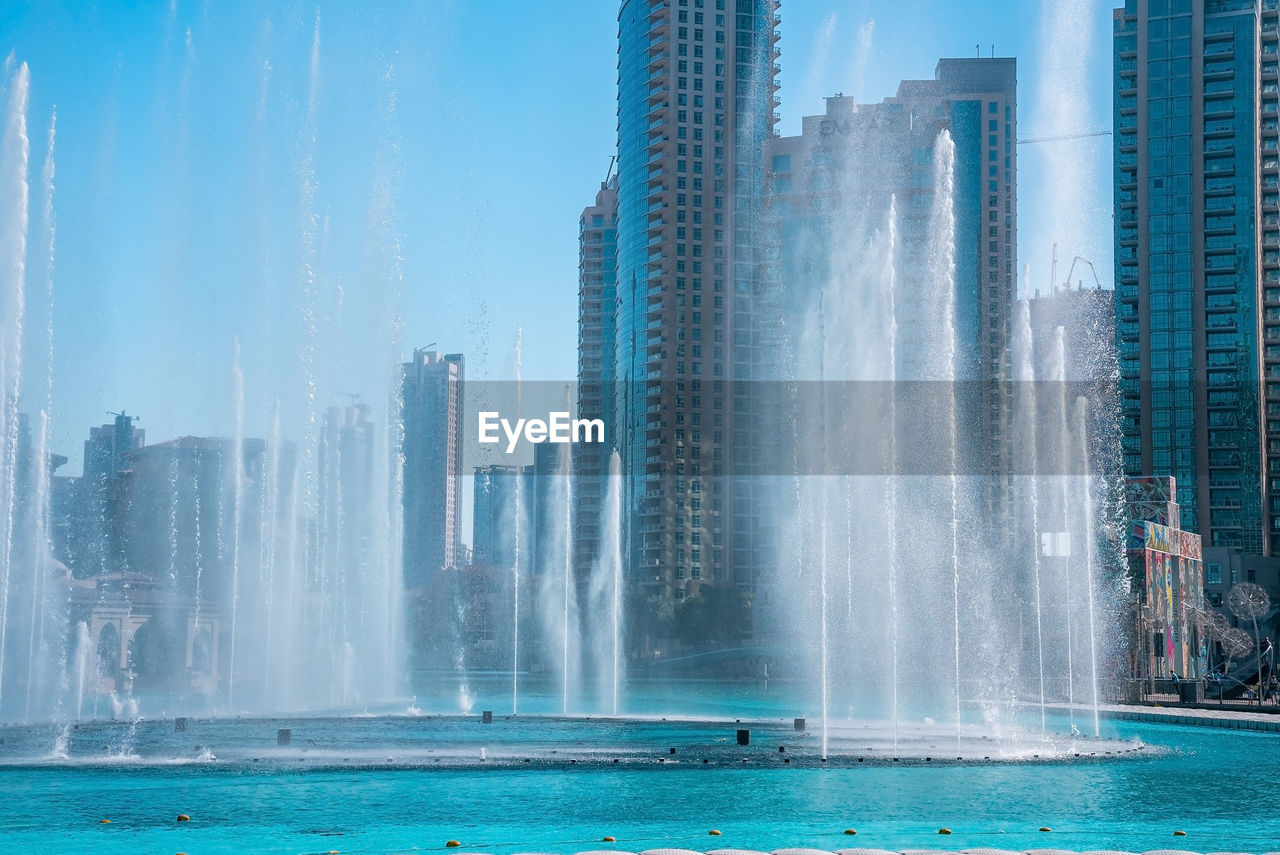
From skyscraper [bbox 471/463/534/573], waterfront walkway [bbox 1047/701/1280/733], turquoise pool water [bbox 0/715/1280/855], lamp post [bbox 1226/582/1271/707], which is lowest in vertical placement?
waterfront walkway [bbox 1047/701/1280/733]

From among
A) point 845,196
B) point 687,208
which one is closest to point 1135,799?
point 845,196

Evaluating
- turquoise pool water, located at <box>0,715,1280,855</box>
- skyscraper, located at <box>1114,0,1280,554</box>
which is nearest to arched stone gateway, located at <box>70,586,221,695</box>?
turquoise pool water, located at <box>0,715,1280,855</box>

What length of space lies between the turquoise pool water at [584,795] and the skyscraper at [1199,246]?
71216mm

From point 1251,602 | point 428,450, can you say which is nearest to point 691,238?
point 428,450

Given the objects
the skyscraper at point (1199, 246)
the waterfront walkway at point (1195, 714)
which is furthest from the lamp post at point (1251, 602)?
the skyscraper at point (1199, 246)

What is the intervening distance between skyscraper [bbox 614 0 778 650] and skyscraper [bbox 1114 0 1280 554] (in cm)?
2725

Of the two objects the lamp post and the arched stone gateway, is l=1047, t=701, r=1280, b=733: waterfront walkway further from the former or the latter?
the arched stone gateway

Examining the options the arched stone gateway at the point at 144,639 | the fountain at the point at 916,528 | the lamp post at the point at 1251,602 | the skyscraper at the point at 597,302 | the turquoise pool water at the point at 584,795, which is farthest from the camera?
the skyscraper at the point at 597,302

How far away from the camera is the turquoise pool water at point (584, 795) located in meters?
17.2

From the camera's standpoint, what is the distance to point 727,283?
107625mm

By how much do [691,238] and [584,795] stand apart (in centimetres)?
8840

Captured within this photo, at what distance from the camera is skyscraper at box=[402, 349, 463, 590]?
267 ft

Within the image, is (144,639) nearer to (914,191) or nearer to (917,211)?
(917,211)

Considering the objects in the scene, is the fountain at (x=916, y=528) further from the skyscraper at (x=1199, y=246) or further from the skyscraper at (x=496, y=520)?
the skyscraper at (x=496, y=520)
